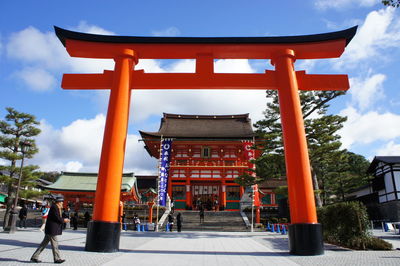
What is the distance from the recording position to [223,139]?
968 inches

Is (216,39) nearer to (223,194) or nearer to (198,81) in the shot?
(198,81)

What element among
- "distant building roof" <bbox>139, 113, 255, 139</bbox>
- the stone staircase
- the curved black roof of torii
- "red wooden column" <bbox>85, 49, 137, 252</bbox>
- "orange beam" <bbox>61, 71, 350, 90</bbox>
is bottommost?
the stone staircase

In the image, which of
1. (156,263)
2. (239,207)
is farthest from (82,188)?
(156,263)

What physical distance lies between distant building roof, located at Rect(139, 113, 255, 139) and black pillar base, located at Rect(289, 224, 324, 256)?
17.9m

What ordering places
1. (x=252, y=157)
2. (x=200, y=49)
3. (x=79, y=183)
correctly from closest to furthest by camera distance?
(x=200, y=49)
(x=252, y=157)
(x=79, y=183)

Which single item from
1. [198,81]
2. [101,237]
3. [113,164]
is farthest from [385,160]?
[101,237]

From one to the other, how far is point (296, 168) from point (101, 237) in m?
5.41

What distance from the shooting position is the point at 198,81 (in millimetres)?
8445

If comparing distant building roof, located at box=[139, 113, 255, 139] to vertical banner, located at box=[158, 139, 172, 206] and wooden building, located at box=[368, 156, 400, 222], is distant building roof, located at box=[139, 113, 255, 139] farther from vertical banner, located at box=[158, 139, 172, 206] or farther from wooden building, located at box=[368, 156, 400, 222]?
wooden building, located at box=[368, 156, 400, 222]

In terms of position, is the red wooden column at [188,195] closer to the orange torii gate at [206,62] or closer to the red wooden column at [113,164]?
the orange torii gate at [206,62]

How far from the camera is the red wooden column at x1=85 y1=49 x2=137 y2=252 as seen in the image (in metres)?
6.77

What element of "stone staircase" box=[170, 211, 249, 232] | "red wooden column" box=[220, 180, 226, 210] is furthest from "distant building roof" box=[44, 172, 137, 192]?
"red wooden column" box=[220, 180, 226, 210]

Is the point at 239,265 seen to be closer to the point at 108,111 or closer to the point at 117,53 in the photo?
the point at 108,111

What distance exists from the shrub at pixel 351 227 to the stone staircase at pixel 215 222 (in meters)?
9.84
